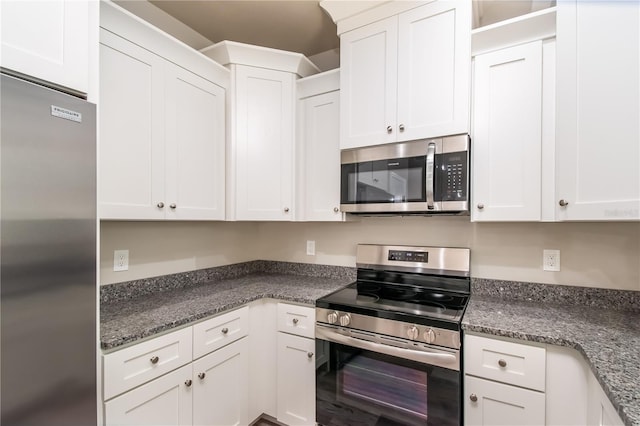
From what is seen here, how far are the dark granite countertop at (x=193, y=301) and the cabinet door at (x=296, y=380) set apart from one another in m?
0.27

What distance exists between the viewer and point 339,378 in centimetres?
167

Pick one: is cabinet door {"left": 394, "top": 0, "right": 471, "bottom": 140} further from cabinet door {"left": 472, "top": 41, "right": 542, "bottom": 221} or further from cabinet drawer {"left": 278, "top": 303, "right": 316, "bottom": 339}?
cabinet drawer {"left": 278, "top": 303, "right": 316, "bottom": 339}

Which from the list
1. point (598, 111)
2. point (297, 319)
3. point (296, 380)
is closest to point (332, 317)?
point (297, 319)

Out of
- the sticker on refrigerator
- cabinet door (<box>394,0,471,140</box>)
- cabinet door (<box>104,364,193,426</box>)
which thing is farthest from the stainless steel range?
the sticker on refrigerator

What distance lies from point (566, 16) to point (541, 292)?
4.57ft

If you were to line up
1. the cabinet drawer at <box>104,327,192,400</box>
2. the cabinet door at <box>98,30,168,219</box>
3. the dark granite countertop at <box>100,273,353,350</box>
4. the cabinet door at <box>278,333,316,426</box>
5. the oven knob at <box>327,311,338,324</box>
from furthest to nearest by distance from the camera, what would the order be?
the cabinet door at <box>278,333,316,426</box>, the oven knob at <box>327,311,338,324</box>, the cabinet door at <box>98,30,168,219</box>, the dark granite countertop at <box>100,273,353,350</box>, the cabinet drawer at <box>104,327,192,400</box>

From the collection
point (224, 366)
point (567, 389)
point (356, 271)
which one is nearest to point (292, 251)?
point (356, 271)

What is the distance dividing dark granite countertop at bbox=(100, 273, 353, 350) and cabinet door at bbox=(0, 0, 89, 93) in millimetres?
969

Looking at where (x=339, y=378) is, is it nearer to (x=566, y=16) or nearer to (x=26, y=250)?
(x=26, y=250)

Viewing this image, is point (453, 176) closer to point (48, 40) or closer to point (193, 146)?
point (193, 146)

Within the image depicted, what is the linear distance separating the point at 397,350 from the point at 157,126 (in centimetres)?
172

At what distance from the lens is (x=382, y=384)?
1550 mm

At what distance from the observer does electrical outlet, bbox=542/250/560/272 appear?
1710 mm

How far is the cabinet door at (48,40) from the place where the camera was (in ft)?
2.94
